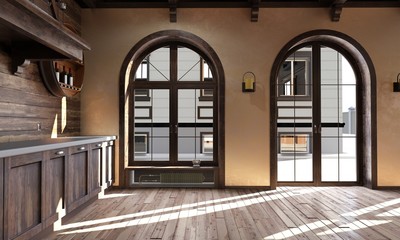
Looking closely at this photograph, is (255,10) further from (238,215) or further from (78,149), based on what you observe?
(78,149)

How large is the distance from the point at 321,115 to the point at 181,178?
2.58 meters

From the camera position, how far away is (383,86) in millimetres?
5480

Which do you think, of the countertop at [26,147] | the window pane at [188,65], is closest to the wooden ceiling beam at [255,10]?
the window pane at [188,65]

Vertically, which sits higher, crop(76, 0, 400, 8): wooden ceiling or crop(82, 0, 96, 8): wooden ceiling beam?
crop(76, 0, 400, 8): wooden ceiling

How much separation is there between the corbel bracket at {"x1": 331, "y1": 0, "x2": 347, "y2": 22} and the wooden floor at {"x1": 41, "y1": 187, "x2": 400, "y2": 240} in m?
2.74

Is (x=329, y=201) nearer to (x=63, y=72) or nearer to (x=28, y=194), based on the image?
(x=28, y=194)

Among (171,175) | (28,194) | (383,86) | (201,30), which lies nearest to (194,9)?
(201,30)

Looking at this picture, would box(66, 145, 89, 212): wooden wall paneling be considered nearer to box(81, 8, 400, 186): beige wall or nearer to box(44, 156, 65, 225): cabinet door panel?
box(44, 156, 65, 225): cabinet door panel

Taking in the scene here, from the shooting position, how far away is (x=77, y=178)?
384 cm

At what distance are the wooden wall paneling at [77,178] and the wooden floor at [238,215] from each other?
199 millimetres

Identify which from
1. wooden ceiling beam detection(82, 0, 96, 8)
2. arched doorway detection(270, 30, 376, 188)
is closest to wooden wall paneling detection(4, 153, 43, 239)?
wooden ceiling beam detection(82, 0, 96, 8)

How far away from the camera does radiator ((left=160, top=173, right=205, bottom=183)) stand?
553cm

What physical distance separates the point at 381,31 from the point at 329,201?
295 centimetres

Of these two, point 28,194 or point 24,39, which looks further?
point 24,39
